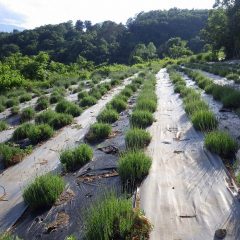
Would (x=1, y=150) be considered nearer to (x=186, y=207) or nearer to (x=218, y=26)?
(x=186, y=207)

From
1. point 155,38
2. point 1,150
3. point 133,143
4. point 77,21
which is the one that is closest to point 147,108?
point 133,143

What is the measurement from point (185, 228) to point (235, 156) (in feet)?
7.30

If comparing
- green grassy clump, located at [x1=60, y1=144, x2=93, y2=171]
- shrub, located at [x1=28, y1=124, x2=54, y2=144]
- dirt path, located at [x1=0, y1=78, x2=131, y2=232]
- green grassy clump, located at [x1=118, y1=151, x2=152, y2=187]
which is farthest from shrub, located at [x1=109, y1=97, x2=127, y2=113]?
green grassy clump, located at [x1=118, y1=151, x2=152, y2=187]

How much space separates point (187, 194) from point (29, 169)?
3025 millimetres

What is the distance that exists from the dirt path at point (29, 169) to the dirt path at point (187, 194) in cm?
166

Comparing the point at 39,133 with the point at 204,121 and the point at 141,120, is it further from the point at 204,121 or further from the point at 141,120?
the point at 204,121

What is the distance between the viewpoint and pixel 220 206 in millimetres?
4133

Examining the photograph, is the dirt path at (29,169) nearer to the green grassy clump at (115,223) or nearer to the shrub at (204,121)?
the green grassy clump at (115,223)

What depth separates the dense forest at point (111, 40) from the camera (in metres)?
66.4

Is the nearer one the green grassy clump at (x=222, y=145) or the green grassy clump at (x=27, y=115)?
the green grassy clump at (x=222, y=145)

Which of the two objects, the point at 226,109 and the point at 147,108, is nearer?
the point at 226,109

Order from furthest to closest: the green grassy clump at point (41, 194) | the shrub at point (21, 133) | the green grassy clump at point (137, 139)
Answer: the shrub at point (21, 133), the green grassy clump at point (137, 139), the green grassy clump at point (41, 194)

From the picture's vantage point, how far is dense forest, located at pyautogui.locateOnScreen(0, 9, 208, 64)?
66.4 meters

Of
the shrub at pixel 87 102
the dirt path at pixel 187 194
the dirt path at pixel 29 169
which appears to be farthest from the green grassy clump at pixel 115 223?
the shrub at pixel 87 102
